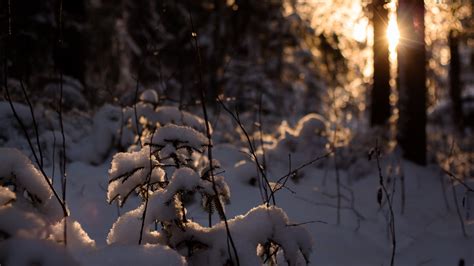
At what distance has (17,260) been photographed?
150cm

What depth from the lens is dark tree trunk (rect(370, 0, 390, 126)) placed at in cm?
712

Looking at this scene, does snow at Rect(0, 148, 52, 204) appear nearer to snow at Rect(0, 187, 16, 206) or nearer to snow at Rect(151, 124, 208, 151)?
snow at Rect(0, 187, 16, 206)

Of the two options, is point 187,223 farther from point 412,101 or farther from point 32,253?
point 412,101

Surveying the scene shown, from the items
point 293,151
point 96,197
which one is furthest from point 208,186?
point 293,151

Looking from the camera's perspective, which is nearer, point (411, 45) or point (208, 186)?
point (208, 186)

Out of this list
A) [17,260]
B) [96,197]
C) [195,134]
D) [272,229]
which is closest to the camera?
[17,260]

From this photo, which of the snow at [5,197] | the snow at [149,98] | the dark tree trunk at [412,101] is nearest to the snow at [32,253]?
the snow at [5,197]

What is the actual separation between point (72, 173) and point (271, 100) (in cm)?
904

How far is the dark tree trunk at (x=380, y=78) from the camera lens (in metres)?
7.12

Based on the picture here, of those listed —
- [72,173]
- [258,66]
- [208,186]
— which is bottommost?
[208,186]

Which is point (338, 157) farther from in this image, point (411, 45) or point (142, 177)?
point (142, 177)

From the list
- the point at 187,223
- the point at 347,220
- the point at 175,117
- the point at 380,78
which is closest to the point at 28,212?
the point at 187,223

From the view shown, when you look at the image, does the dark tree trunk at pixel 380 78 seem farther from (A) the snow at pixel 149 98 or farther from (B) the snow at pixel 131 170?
(B) the snow at pixel 131 170

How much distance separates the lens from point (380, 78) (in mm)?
7676
